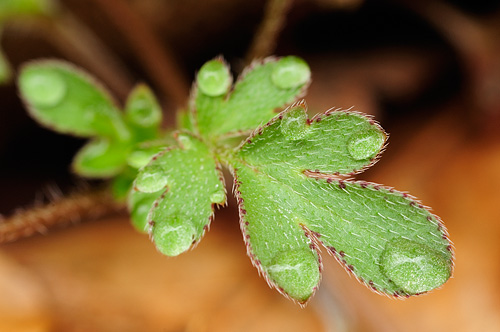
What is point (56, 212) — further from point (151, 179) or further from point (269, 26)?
point (269, 26)

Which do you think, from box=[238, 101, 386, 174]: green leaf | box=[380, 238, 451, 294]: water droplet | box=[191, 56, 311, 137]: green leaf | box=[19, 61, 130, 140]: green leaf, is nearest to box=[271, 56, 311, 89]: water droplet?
box=[191, 56, 311, 137]: green leaf

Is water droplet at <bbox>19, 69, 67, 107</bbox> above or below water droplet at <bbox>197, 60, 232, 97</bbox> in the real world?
above

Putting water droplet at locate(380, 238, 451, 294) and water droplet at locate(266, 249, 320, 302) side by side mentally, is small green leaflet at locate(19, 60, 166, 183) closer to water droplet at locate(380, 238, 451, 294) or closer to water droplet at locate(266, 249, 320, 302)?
water droplet at locate(266, 249, 320, 302)

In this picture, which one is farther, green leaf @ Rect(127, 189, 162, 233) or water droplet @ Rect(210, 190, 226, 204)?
green leaf @ Rect(127, 189, 162, 233)

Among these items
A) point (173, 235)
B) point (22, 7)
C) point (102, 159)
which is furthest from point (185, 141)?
point (22, 7)

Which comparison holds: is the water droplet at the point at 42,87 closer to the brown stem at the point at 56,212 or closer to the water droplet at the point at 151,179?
the brown stem at the point at 56,212

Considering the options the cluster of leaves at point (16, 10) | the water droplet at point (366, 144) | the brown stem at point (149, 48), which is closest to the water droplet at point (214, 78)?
the water droplet at point (366, 144)
